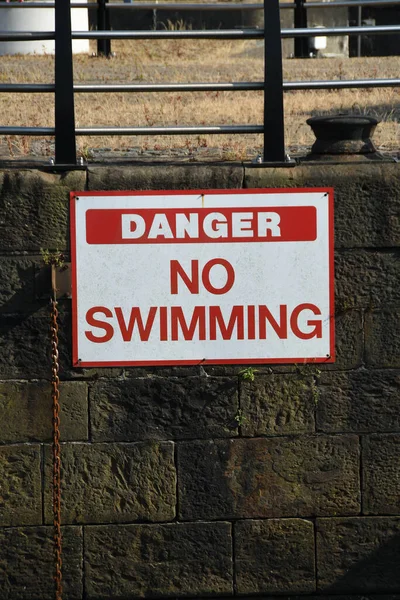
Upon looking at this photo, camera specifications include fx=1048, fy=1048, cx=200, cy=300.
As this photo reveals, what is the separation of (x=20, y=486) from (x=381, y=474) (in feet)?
6.26

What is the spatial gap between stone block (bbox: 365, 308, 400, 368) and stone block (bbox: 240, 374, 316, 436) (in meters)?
0.37

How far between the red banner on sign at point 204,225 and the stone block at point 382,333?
0.54 metres

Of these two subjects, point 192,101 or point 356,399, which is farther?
point 192,101

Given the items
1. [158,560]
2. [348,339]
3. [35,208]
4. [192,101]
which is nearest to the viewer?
[35,208]

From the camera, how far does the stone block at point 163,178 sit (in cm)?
540

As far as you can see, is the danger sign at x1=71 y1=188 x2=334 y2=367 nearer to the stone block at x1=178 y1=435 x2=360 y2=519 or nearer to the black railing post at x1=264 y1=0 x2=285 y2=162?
the black railing post at x1=264 y1=0 x2=285 y2=162

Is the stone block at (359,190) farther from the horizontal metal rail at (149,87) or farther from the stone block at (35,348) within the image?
the stone block at (35,348)

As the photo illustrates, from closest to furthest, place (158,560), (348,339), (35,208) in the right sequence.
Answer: (35,208)
(348,339)
(158,560)

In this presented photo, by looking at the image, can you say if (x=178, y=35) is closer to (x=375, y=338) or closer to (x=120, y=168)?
(x=120, y=168)

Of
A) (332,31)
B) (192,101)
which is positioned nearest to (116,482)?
(332,31)

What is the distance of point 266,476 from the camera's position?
5.54 metres

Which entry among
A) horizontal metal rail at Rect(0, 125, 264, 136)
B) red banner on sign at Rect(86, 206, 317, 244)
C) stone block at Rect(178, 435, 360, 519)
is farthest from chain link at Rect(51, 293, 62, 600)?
horizontal metal rail at Rect(0, 125, 264, 136)

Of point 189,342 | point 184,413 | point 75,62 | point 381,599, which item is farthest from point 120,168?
point 75,62

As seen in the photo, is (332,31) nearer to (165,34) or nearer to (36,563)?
(165,34)
